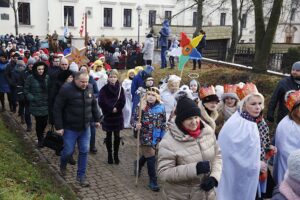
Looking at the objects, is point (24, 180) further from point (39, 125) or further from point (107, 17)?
point (107, 17)

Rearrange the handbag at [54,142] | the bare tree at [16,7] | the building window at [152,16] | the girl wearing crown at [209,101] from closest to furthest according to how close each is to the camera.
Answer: the girl wearing crown at [209,101] < the handbag at [54,142] < the bare tree at [16,7] < the building window at [152,16]

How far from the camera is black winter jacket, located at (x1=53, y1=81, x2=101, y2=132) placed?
6562mm

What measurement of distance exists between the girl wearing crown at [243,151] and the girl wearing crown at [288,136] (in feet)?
0.92

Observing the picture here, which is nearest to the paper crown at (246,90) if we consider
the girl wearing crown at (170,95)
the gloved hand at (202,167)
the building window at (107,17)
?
the gloved hand at (202,167)

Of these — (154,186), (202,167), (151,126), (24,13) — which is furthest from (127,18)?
(202,167)

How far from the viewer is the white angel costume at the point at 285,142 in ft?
16.9

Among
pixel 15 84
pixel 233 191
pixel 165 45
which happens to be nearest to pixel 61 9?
pixel 165 45

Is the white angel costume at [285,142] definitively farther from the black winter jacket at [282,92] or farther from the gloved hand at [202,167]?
the black winter jacket at [282,92]

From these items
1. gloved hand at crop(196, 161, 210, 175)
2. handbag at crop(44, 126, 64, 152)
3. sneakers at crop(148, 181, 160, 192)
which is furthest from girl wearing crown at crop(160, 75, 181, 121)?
gloved hand at crop(196, 161, 210, 175)

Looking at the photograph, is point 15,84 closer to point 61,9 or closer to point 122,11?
point 61,9

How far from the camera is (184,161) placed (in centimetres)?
388

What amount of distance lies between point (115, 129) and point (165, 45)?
10.8 m

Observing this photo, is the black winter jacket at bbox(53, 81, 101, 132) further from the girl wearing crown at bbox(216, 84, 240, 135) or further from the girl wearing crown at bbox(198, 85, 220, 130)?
the girl wearing crown at bbox(216, 84, 240, 135)

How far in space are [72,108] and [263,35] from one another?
8943 millimetres
